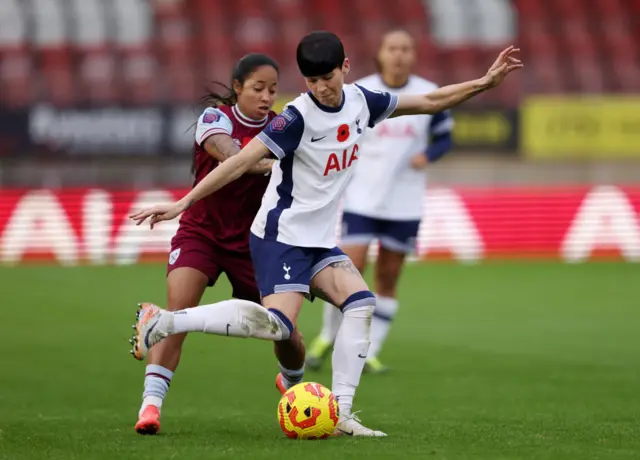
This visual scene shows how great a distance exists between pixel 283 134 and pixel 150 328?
46.8 inches

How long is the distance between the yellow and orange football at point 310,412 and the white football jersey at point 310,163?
0.80 meters

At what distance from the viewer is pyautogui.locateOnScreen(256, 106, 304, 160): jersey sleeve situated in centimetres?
618

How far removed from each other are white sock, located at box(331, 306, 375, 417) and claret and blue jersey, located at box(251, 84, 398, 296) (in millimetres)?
303

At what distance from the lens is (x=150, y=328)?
5.95m

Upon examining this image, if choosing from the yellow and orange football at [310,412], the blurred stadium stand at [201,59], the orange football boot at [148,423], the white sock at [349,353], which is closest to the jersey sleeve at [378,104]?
the white sock at [349,353]

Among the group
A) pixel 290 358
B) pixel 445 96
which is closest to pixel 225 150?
pixel 445 96

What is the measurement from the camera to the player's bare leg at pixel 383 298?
9805 millimetres

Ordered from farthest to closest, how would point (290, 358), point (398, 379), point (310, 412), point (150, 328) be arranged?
point (398, 379) → point (290, 358) → point (310, 412) → point (150, 328)

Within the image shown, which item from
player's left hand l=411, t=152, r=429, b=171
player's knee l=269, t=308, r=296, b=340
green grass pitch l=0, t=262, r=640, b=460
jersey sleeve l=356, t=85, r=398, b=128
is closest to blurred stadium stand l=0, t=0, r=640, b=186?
green grass pitch l=0, t=262, r=640, b=460

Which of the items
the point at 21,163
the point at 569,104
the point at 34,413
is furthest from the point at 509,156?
the point at 34,413

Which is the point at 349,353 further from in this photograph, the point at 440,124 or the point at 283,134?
Answer: the point at 440,124

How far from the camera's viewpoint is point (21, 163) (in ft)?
64.3

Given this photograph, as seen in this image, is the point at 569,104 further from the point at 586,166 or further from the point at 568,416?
the point at 568,416

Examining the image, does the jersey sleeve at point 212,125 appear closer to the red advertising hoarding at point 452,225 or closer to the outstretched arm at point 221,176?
the outstretched arm at point 221,176
